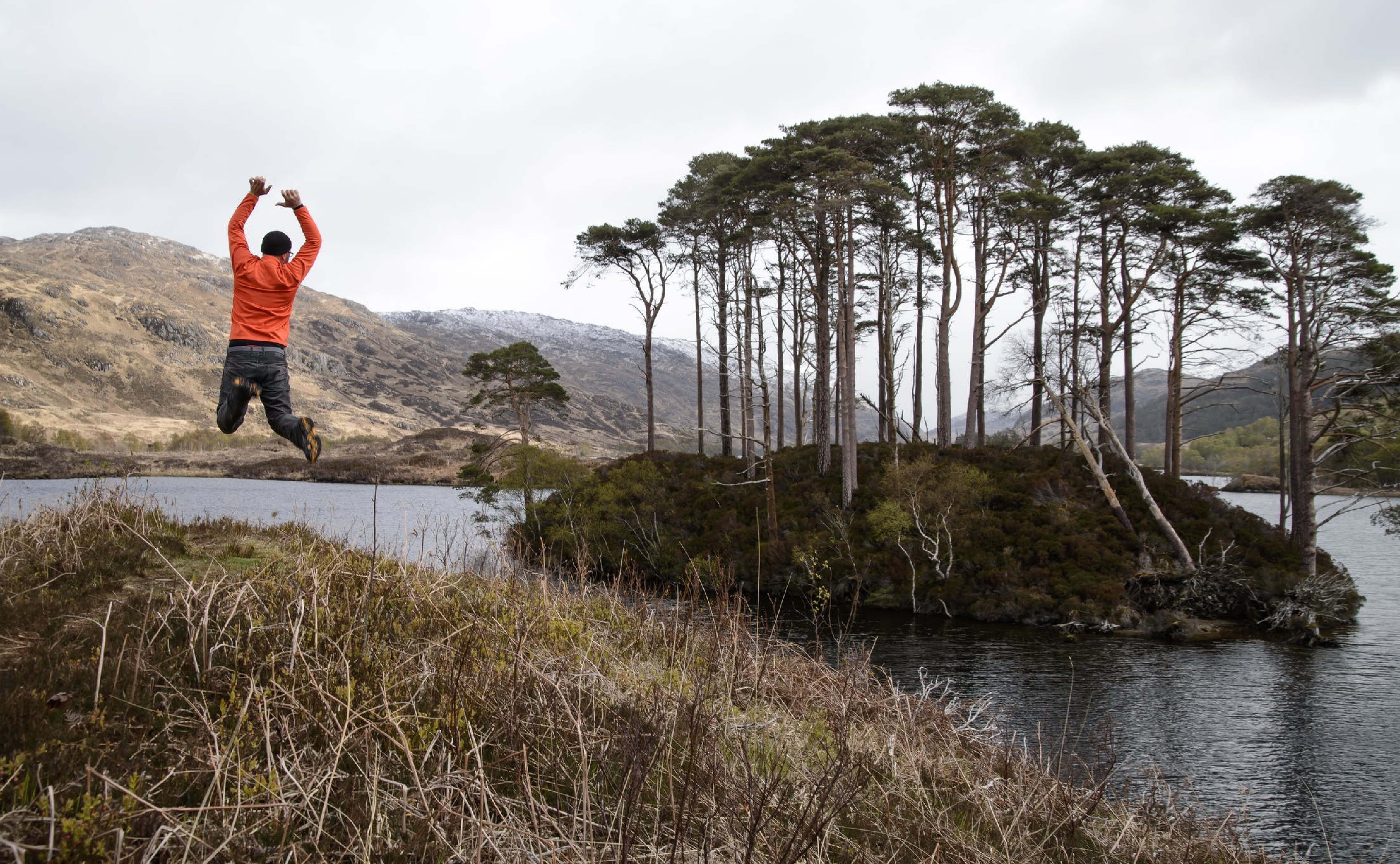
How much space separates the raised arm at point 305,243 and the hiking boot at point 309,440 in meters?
1.07

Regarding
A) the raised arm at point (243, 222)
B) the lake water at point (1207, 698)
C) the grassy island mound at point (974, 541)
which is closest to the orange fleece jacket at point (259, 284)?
the raised arm at point (243, 222)

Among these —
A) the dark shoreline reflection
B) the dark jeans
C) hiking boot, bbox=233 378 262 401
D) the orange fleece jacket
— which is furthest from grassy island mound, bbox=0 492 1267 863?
the orange fleece jacket

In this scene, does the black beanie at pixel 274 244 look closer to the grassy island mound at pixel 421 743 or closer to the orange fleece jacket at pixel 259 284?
the orange fleece jacket at pixel 259 284

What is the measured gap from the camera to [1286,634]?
20.6 m

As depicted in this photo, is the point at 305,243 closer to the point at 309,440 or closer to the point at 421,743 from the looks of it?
the point at 309,440

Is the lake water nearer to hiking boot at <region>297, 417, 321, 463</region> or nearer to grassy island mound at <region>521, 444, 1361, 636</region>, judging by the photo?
hiking boot at <region>297, 417, 321, 463</region>

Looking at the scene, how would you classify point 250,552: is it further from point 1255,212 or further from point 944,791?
point 1255,212

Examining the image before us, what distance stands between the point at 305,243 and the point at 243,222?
1.43 feet

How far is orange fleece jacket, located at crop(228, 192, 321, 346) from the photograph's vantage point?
5637 millimetres

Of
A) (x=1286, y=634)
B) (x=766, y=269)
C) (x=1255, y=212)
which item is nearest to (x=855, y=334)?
(x=766, y=269)

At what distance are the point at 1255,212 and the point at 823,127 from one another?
14532mm

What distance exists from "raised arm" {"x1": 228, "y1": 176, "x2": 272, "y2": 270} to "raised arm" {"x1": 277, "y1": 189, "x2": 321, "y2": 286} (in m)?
0.16

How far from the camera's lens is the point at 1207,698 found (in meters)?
15.4

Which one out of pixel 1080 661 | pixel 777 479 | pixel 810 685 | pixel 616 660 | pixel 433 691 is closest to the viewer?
pixel 433 691
